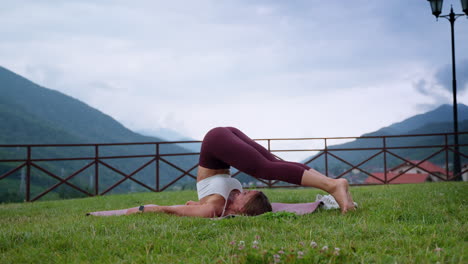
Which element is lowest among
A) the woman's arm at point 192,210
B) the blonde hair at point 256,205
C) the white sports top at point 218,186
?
the woman's arm at point 192,210

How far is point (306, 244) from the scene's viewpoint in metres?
1.97

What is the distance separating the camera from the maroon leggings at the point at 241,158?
3033 mm

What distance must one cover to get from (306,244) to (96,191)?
773 cm

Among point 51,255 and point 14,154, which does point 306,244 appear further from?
point 14,154

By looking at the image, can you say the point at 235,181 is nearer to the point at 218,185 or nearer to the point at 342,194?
the point at 218,185

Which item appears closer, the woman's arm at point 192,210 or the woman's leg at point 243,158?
the woman's leg at point 243,158

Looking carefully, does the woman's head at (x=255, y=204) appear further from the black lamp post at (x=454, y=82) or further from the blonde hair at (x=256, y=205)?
the black lamp post at (x=454, y=82)

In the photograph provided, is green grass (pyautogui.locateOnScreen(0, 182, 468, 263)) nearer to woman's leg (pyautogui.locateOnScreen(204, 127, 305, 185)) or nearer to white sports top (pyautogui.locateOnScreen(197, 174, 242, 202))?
woman's leg (pyautogui.locateOnScreen(204, 127, 305, 185))

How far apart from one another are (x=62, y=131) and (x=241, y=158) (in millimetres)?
89596

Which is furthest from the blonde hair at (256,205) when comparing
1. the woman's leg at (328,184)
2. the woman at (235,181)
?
the woman's leg at (328,184)

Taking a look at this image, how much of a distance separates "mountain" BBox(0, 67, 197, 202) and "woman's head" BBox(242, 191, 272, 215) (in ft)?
187

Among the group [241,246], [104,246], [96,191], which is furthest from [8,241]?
[96,191]

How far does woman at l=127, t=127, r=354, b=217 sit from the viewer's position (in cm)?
304

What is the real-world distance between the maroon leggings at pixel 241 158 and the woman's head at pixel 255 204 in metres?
0.20
